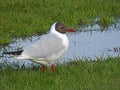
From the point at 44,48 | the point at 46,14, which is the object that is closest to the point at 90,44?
the point at 46,14

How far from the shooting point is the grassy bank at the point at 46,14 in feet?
39.4

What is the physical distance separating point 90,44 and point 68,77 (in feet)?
9.82

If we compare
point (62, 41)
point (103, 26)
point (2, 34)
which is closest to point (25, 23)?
point (2, 34)

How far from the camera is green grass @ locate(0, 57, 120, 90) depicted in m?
7.66

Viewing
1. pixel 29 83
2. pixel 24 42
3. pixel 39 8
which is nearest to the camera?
pixel 29 83

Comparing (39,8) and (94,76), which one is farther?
(39,8)

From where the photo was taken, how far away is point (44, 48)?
8273 millimetres

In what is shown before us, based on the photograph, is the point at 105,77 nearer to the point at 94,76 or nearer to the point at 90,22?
the point at 94,76

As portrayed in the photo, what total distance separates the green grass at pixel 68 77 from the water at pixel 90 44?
2.72 ft

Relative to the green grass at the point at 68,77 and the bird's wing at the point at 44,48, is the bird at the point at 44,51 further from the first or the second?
the green grass at the point at 68,77

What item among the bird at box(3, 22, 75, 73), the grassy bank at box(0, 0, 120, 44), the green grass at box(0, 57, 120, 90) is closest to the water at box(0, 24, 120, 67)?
the grassy bank at box(0, 0, 120, 44)

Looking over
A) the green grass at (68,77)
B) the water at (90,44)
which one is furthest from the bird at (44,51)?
the water at (90,44)

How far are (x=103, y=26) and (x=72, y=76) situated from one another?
4.83m

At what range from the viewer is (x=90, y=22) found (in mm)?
12992
